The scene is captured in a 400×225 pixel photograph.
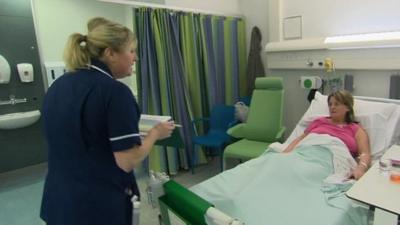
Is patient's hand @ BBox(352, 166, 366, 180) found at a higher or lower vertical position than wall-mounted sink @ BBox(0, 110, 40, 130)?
lower

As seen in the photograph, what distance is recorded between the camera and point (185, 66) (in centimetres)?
327

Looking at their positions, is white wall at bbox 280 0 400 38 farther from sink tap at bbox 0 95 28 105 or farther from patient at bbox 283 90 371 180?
sink tap at bbox 0 95 28 105

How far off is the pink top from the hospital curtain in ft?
4.30

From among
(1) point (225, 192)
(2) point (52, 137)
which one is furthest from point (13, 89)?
(1) point (225, 192)

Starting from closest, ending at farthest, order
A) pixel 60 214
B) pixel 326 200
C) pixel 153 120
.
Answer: pixel 60 214, pixel 153 120, pixel 326 200

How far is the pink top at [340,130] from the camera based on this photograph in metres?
2.13

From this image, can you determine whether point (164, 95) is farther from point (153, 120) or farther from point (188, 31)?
point (153, 120)

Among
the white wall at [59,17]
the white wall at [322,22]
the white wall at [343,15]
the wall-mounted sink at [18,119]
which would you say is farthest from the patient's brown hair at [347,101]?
the wall-mounted sink at [18,119]

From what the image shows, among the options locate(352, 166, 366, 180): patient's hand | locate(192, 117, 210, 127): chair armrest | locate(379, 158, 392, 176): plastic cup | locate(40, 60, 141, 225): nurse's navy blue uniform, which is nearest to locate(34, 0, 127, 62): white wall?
locate(192, 117, 210, 127): chair armrest

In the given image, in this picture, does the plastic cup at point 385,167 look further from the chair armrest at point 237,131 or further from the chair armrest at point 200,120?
the chair armrest at point 200,120

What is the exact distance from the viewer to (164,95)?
3.05 metres

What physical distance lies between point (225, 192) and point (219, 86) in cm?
223

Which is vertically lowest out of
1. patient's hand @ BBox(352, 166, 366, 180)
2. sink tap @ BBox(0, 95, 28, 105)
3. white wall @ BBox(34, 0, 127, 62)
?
patient's hand @ BBox(352, 166, 366, 180)

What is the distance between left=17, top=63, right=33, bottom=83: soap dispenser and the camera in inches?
125
